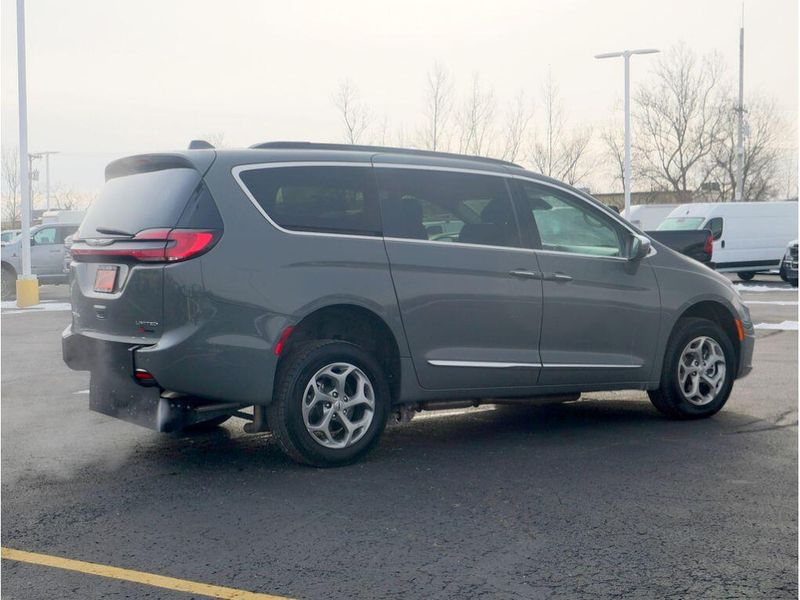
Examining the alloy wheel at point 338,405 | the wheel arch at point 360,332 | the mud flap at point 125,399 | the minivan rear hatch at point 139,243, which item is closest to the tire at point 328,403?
the alloy wheel at point 338,405

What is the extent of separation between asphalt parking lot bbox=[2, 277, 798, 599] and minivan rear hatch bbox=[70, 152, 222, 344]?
0.92 metres

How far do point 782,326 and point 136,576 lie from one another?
12.8 metres

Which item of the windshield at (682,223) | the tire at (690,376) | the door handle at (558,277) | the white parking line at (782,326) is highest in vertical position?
the windshield at (682,223)

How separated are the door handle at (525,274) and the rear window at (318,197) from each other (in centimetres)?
100

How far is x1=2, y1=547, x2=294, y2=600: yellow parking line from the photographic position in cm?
399

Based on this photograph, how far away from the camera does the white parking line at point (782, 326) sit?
584 inches

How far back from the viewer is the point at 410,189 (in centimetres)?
653

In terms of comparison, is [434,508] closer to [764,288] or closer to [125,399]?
[125,399]

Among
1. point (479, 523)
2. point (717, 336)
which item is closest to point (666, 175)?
point (717, 336)

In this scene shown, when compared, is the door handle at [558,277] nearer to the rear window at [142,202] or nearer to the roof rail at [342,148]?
the roof rail at [342,148]

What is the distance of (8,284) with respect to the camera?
24.8 metres

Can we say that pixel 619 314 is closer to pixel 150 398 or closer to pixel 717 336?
pixel 717 336

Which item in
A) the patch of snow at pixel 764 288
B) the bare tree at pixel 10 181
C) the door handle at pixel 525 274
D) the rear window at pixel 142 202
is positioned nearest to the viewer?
the rear window at pixel 142 202

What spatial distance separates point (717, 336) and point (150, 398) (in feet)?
13.7
